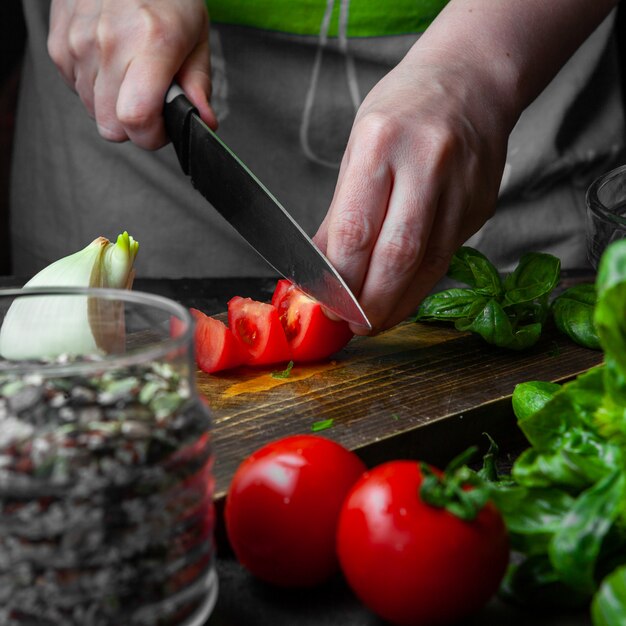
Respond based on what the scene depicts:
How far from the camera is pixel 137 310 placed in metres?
0.81

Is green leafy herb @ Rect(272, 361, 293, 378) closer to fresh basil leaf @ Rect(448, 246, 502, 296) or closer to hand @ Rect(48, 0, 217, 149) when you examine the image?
fresh basil leaf @ Rect(448, 246, 502, 296)

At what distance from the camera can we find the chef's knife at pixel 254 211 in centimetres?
129

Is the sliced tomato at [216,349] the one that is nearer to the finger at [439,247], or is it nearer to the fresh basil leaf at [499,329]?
the finger at [439,247]

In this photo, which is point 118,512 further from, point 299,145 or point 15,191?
point 15,191

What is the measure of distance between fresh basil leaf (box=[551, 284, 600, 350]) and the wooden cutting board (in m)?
0.02

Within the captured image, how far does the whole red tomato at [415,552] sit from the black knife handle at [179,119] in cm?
86

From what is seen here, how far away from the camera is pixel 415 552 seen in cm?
72

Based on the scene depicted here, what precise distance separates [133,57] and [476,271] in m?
0.68

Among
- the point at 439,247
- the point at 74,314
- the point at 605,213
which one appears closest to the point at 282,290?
the point at 439,247

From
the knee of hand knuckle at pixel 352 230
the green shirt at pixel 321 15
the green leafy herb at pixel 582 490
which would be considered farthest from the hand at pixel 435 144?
the green leafy herb at pixel 582 490

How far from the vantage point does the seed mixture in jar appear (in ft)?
2.08

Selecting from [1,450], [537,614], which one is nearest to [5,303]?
[1,450]

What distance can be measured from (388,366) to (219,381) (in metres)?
0.25

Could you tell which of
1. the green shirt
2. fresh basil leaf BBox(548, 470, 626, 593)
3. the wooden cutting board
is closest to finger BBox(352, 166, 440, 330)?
the wooden cutting board
